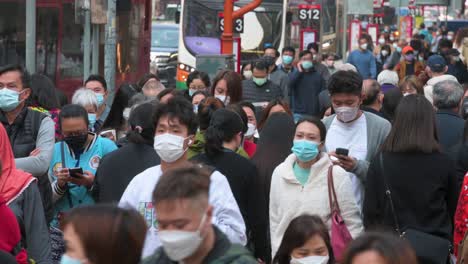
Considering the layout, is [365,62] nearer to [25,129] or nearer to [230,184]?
[25,129]

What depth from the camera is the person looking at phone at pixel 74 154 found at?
823 cm

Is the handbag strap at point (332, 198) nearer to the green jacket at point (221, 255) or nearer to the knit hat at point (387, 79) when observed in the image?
the green jacket at point (221, 255)

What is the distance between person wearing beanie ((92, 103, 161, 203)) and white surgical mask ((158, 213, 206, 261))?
310cm

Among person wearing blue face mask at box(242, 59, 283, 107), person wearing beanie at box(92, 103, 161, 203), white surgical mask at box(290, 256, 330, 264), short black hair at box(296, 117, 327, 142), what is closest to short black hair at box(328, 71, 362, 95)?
short black hair at box(296, 117, 327, 142)

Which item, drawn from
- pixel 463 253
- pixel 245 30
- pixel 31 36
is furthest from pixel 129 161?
pixel 245 30

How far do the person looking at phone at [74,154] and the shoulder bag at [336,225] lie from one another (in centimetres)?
184

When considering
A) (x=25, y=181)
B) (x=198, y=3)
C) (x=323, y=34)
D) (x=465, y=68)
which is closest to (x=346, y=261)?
(x=25, y=181)

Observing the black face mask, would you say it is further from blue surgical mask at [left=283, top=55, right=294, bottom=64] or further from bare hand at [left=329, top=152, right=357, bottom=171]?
blue surgical mask at [left=283, top=55, right=294, bottom=64]

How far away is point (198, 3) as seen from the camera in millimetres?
29125

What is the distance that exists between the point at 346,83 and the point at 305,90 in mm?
9579

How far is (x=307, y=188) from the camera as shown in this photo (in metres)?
7.24

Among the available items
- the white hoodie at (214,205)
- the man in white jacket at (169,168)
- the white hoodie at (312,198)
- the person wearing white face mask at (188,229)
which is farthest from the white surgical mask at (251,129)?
the person wearing white face mask at (188,229)

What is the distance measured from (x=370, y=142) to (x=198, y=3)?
70.0ft

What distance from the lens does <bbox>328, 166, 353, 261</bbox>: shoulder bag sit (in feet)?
23.0
